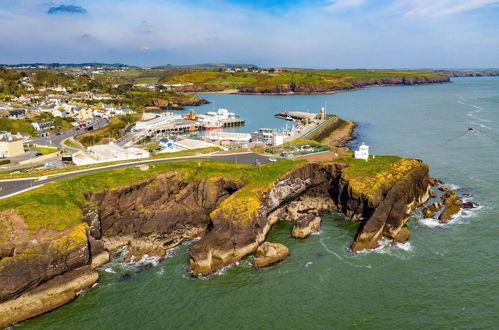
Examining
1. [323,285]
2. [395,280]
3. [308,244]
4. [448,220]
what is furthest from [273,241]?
[448,220]

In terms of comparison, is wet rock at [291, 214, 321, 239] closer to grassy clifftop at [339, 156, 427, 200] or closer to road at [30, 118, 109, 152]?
grassy clifftop at [339, 156, 427, 200]

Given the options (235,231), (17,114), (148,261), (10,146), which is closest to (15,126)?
(17,114)

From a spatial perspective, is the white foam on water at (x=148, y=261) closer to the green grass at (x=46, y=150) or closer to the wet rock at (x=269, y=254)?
the wet rock at (x=269, y=254)

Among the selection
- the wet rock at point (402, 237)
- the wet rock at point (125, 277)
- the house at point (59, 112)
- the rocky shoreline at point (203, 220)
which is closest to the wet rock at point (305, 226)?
the rocky shoreline at point (203, 220)

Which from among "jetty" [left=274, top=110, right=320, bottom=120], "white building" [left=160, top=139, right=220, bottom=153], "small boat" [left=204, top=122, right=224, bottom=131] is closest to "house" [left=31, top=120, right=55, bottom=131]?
"white building" [left=160, top=139, right=220, bottom=153]

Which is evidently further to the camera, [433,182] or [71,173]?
[433,182]

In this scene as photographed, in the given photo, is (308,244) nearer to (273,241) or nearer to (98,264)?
(273,241)

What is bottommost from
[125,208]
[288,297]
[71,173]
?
[288,297]
